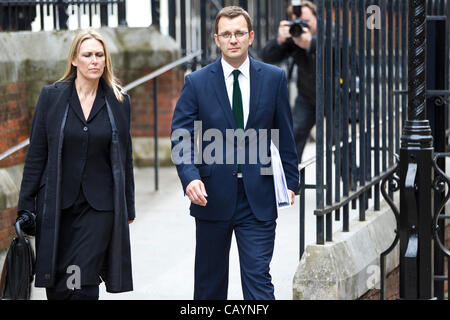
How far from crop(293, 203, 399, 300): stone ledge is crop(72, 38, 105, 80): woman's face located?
2.00 metres

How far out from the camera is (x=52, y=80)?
28.3ft

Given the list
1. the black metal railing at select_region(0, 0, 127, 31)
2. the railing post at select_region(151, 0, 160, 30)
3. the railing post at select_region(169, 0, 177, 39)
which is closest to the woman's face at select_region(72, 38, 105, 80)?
the black metal railing at select_region(0, 0, 127, 31)

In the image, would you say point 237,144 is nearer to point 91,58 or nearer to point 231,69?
point 231,69

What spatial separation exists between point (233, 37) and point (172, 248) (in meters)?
3.18

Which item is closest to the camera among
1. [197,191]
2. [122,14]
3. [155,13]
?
[197,191]

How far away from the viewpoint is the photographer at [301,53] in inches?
357

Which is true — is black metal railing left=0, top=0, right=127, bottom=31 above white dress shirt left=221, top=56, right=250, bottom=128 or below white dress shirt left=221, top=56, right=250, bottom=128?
above

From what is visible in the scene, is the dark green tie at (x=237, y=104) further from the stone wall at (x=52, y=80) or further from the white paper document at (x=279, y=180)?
the stone wall at (x=52, y=80)

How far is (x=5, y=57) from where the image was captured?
26.3ft

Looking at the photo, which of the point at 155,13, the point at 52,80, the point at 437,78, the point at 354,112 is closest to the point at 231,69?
the point at 354,112

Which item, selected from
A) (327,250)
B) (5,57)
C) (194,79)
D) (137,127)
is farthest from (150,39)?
(194,79)

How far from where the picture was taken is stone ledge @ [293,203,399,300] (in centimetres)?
662

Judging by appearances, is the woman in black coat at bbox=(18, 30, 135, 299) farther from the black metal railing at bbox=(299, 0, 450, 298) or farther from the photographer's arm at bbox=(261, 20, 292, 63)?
the photographer's arm at bbox=(261, 20, 292, 63)

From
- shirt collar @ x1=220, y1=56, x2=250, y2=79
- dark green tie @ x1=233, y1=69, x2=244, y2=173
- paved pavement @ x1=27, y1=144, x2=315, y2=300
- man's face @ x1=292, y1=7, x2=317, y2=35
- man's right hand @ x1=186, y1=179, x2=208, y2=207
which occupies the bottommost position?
paved pavement @ x1=27, y1=144, x2=315, y2=300
